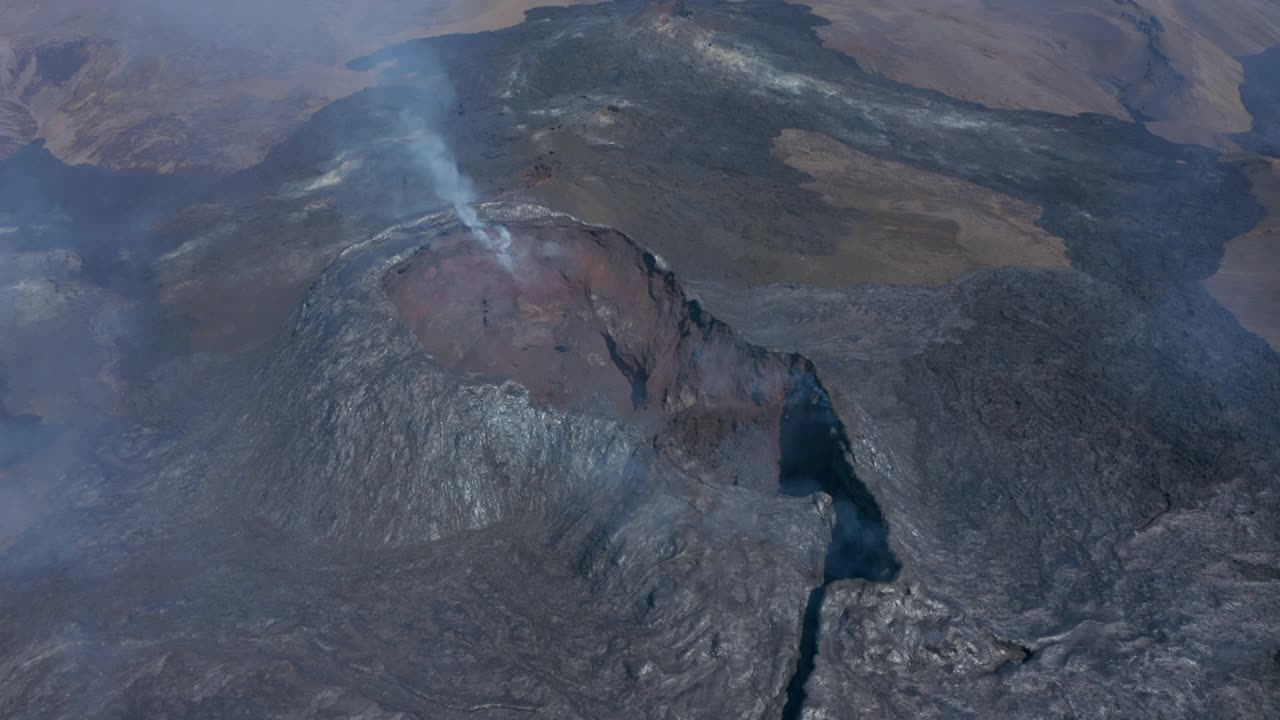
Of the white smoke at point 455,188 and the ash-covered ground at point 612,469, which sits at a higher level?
the white smoke at point 455,188

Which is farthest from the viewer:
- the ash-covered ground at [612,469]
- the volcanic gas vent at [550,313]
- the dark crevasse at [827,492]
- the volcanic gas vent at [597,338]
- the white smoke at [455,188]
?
the white smoke at [455,188]

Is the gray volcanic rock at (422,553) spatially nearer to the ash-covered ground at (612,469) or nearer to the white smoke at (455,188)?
the ash-covered ground at (612,469)

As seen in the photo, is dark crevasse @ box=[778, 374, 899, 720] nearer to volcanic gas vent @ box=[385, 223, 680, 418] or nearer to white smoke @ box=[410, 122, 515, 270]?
volcanic gas vent @ box=[385, 223, 680, 418]

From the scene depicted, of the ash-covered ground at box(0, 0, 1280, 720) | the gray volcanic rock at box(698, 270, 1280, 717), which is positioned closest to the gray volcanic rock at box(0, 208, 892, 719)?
the ash-covered ground at box(0, 0, 1280, 720)

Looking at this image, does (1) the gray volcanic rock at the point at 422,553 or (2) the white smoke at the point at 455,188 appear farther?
(2) the white smoke at the point at 455,188

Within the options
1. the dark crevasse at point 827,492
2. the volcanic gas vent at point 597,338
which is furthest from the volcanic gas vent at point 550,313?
the dark crevasse at point 827,492

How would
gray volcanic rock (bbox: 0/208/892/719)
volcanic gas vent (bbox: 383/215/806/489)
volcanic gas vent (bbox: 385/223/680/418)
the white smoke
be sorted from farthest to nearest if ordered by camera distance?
the white smoke, volcanic gas vent (bbox: 385/223/680/418), volcanic gas vent (bbox: 383/215/806/489), gray volcanic rock (bbox: 0/208/892/719)

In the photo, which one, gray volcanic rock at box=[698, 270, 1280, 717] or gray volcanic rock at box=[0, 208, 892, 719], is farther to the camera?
gray volcanic rock at box=[698, 270, 1280, 717]

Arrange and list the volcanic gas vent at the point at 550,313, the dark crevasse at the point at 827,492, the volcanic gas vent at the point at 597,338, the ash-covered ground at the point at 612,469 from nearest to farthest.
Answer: the ash-covered ground at the point at 612,469 → the dark crevasse at the point at 827,492 → the volcanic gas vent at the point at 597,338 → the volcanic gas vent at the point at 550,313
